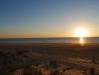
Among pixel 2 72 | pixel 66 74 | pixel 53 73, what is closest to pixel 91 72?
pixel 66 74

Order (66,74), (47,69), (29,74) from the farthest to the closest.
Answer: (47,69) → (66,74) → (29,74)

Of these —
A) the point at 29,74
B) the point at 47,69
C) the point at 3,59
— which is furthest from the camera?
the point at 3,59

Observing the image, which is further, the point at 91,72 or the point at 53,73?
the point at 91,72

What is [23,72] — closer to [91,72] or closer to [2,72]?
[2,72]

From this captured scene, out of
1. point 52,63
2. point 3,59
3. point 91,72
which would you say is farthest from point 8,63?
point 91,72

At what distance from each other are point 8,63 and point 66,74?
3959mm

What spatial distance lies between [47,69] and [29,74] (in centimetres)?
258

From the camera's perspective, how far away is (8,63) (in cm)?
1420

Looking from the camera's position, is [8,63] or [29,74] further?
[8,63]

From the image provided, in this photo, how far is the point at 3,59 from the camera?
49.2ft

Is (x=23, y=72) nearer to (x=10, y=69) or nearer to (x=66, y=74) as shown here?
(x=10, y=69)

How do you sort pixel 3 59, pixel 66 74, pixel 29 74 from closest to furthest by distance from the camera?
pixel 29 74 < pixel 66 74 < pixel 3 59

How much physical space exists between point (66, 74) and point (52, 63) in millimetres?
2895

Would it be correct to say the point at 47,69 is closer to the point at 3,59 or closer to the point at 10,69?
the point at 10,69
